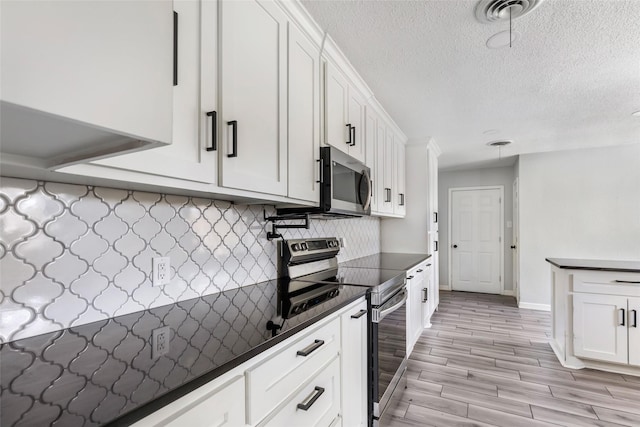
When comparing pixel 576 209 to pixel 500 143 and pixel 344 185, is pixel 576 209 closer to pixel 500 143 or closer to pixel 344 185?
pixel 500 143

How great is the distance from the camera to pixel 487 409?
2.19m

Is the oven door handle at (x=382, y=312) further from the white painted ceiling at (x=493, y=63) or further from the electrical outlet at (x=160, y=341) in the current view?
the white painted ceiling at (x=493, y=63)

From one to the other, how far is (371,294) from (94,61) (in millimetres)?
1594

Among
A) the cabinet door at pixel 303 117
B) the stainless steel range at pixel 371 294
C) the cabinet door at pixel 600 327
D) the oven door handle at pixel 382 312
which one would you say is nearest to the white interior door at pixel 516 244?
the cabinet door at pixel 600 327

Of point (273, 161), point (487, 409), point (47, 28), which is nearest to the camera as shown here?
point (47, 28)

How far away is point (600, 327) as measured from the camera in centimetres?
275

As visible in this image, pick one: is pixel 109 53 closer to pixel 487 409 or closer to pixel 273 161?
pixel 273 161

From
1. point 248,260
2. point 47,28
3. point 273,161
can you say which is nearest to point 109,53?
point 47,28

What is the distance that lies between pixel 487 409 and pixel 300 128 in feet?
7.37

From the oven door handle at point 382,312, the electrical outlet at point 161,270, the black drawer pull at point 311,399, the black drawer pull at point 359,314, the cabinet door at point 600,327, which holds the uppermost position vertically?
the electrical outlet at point 161,270

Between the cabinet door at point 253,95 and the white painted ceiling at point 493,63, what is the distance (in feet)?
1.14

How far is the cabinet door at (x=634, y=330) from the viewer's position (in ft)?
8.62

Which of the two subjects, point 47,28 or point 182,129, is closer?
point 47,28

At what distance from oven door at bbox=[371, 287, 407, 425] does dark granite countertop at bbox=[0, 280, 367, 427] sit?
2.15ft
